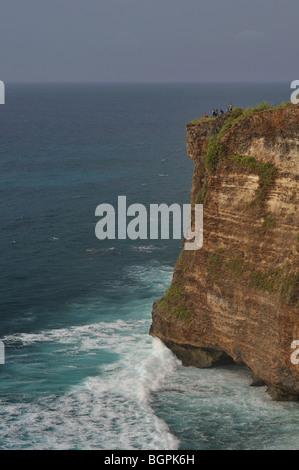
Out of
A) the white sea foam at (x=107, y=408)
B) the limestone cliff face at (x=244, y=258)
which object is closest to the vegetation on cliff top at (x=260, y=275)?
the limestone cliff face at (x=244, y=258)

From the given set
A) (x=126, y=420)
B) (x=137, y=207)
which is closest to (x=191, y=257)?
(x=126, y=420)

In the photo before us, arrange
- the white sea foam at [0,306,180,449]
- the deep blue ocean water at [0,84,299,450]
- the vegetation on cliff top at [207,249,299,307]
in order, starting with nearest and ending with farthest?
1. the white sea foam at [0,306,180,449]
2. the vegetation on cliff top at [207,249,299,307]
3. the deep blue ocean water at [0,84,299,450]

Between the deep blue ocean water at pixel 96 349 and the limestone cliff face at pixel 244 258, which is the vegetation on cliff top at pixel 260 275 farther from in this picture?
the deep blue ocean water at pixel 96 349

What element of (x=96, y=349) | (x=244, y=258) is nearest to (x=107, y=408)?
(x=96, y=349)

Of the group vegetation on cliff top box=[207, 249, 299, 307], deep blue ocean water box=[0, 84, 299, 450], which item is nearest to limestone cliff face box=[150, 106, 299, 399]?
vegetation on cliff top box=[207, 249, 299, 307]

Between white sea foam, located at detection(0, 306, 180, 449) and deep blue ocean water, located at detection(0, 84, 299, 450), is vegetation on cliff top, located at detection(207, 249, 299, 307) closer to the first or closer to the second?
deep blue ocean water, located at detection(0, 84, 299, 450)

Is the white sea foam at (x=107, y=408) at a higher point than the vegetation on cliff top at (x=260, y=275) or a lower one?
lower

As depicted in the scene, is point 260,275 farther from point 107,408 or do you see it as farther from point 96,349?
point 96,349
